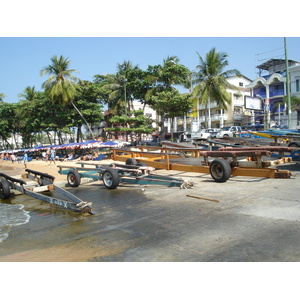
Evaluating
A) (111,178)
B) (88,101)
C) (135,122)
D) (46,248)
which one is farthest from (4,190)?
(88,101)

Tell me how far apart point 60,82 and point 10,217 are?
107ft

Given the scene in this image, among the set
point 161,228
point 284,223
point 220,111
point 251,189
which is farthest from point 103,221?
point 220,111

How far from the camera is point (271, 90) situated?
47.3 metres

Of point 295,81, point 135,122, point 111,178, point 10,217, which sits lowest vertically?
point 10,217

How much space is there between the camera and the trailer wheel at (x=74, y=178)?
443 inches

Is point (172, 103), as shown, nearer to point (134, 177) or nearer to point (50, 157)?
point (50, 157)

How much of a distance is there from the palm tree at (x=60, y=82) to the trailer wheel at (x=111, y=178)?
28.9 meters

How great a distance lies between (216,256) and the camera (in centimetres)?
401

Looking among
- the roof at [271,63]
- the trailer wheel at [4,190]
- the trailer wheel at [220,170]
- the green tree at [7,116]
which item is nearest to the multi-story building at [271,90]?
the roof at [271,63]

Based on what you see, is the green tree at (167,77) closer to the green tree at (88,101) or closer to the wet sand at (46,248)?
the green tree at (88,101)

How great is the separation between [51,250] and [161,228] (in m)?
2.01

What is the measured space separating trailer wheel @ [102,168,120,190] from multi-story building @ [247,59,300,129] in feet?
118

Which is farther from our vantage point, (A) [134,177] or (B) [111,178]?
(B) [111,178]
